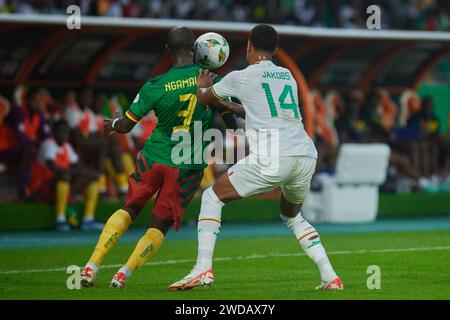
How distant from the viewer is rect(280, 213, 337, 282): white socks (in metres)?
→ 9.53

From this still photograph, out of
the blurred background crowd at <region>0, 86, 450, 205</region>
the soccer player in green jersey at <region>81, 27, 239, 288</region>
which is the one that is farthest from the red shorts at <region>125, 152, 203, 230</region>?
the blurred background crowd at <region>0, 86, 450, 205</region>

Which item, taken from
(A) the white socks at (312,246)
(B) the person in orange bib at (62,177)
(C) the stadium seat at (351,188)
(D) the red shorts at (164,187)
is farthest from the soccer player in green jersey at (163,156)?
(C) the stadium seat at (351,188)

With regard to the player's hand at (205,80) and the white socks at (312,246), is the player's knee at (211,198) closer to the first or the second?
the white socks at (312,246)

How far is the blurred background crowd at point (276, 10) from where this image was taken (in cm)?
2218

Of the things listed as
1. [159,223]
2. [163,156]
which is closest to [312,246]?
[159,223]

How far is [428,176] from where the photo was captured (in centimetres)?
2377

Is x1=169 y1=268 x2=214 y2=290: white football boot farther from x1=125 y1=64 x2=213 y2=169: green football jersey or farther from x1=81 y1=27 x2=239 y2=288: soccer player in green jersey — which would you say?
x1=125 y1=64 x2=213 y2=169: green football jersey

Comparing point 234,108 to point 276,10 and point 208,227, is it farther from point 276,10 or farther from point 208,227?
point 276,10

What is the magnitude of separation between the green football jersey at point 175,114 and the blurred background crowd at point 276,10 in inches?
440

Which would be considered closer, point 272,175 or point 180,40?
point 272,175

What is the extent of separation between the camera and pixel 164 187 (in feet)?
33.3

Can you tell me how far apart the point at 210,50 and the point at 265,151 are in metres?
1.30

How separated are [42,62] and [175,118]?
10.2m

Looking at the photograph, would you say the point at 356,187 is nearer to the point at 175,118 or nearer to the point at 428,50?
the point at 428,50
